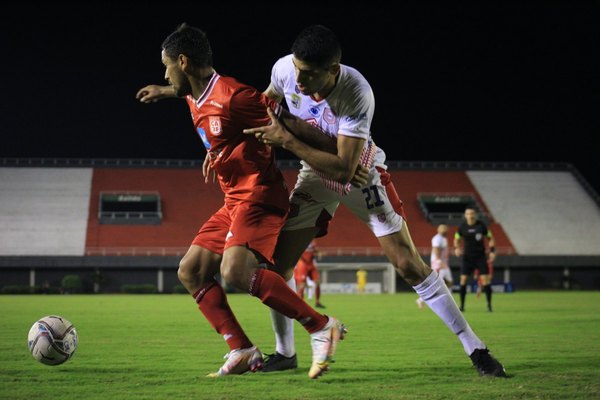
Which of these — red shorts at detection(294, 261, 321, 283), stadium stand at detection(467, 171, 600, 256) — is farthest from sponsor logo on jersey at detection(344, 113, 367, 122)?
stadium stand at detection(467, 171, 600, 256)

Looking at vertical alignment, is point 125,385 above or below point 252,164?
below

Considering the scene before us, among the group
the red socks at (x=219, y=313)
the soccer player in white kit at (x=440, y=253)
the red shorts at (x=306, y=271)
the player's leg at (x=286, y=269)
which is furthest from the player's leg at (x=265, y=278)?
the red shorts at (x=306, y=271)

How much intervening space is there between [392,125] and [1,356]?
4182cm

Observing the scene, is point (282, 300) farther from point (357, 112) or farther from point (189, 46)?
point (189, 46)

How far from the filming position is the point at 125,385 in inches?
213

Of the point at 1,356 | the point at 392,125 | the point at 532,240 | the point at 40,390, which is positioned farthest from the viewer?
the point at 392,125

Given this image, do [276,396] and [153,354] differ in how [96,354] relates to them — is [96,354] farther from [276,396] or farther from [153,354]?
[276,396]

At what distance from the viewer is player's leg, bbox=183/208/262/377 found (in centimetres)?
576

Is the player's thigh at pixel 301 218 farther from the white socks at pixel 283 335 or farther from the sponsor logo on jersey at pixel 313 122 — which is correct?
the sponsor logo on jersey at pixel 313 122

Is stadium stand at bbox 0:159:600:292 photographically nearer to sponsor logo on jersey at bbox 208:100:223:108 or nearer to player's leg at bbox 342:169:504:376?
player's leg at bbox 342:169:504:376

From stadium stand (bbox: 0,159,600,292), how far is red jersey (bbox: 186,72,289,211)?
1280 inches

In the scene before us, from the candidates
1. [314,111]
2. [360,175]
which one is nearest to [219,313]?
[360,175]

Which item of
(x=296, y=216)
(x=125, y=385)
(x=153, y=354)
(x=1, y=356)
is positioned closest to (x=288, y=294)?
(x=296, y=216)

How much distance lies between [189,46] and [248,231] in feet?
4.46
